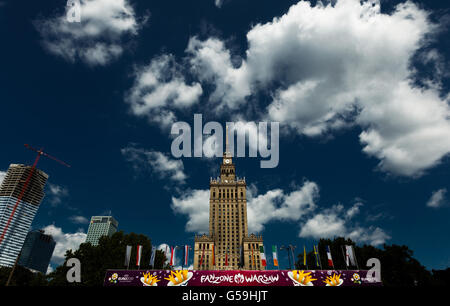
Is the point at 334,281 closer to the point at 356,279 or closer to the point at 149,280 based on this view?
the point at 356,279

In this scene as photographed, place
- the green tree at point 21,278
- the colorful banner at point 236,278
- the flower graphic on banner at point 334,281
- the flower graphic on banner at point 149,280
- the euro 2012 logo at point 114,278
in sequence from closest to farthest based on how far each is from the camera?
the colorful banner at point 236,278 → the flower graphic on banner at point 149,280 → the flower graphic on banner at point 334,281 → the euro 2012 logo at point 114,278 → the green tree at point 21,278

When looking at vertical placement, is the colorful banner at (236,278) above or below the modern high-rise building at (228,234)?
below

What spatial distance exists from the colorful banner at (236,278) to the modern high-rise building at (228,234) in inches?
3076

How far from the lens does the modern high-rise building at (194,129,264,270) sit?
119062 millimetres

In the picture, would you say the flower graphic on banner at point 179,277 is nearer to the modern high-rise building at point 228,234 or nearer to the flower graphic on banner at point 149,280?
the flower graphic on banner at point 149,280

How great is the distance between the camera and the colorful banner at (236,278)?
107 feet

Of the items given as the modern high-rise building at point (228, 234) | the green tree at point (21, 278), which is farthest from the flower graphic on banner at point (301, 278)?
the modern high-rise building at point (228, 234)

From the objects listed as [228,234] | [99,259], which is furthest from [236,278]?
[228,234]

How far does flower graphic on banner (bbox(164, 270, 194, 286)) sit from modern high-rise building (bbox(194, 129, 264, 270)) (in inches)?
3093

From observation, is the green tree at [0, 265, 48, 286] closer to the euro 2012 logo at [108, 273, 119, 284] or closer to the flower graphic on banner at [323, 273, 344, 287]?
the euro 2012 logo at [108, 273, 119, 284]

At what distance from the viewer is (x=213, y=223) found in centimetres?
13212

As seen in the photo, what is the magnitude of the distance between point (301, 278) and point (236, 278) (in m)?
8.78

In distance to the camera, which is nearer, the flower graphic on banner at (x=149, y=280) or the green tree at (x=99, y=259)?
the flower graphic on banner at (x=149, y=280)
